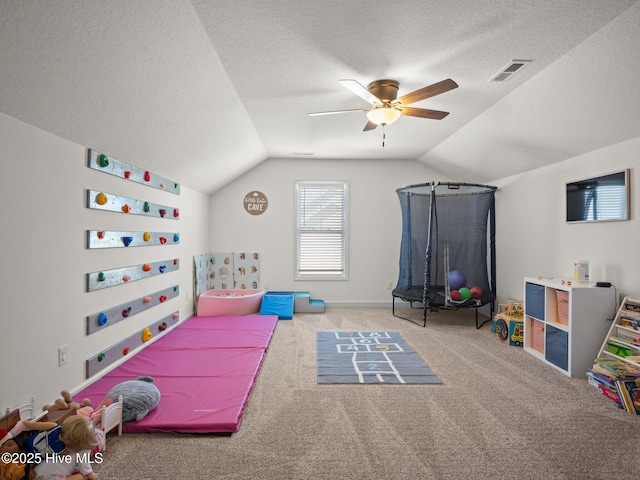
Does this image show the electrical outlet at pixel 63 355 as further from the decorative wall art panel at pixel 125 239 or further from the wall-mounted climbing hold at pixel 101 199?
the wall-mounted climbing hold at pixel 101 199

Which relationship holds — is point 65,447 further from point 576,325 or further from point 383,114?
point 576,325

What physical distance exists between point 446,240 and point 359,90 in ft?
9.43

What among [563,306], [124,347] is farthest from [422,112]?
[124,347]

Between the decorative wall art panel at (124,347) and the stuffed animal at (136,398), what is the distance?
0.61 meters

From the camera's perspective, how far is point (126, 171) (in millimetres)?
3064

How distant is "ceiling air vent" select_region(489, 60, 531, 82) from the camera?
2.43 meters

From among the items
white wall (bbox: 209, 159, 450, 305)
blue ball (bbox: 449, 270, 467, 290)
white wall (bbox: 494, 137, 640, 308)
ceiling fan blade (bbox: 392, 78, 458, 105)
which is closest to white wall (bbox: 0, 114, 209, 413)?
ceiling fan blade (bbox: 392, 78, 458, 105)

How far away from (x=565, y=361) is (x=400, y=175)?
3.56 meters

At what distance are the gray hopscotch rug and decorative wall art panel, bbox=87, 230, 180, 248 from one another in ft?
6.73

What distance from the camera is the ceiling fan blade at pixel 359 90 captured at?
2.29 metres

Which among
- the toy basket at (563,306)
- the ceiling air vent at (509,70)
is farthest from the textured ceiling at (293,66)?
the toy basket at (563,306)

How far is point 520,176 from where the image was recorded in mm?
4387

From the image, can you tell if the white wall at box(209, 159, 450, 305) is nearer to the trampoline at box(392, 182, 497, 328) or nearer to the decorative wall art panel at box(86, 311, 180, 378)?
the trampoline at box(392, 182, 497, 328)

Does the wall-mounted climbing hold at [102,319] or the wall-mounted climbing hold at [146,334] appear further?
the wall-mounted climbing hold at [146,334]
